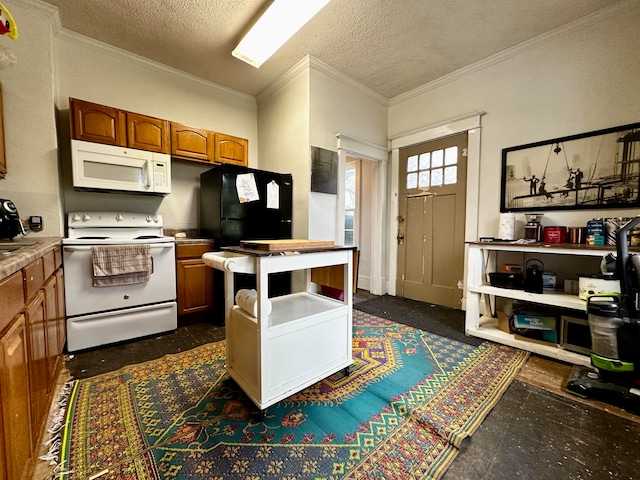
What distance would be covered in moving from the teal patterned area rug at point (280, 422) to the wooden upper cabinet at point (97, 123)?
1943 mm

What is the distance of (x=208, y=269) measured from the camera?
267cm

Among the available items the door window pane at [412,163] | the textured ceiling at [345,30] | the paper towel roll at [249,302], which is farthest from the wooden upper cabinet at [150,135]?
the door window pane at [412,163]

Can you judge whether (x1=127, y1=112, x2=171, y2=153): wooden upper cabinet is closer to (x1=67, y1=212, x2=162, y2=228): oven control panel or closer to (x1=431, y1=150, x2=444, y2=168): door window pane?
(x1=67, y1=212, x2=162, y2=228): oven control panel

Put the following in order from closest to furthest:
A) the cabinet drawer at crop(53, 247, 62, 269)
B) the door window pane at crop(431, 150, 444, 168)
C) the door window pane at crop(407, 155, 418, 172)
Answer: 1. the cabinet drawer at crop(53, 247, 62, 269)
2. the door window pane at crop(431, 150, 444, 168)
3. the door window pane at crop(407, 155, 418, 172)

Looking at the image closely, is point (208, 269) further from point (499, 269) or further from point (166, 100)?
point (499, 269)

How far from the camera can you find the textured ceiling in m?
2.12

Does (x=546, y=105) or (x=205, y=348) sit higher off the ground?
(x=546, y=105)

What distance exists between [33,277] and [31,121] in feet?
5.60

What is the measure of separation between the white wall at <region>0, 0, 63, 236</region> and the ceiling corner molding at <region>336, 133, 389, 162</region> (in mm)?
2665

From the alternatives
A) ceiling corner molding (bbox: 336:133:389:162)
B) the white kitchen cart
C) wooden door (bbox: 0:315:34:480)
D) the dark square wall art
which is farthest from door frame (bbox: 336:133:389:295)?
wooden door (bbox: 0:315:34:480)

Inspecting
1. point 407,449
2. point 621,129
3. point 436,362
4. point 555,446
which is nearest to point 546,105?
point 621,129

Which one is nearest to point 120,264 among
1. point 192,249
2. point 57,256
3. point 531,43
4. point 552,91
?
point 57,256

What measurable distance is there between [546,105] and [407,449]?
312 cm

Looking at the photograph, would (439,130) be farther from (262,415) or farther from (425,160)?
(262,415)
